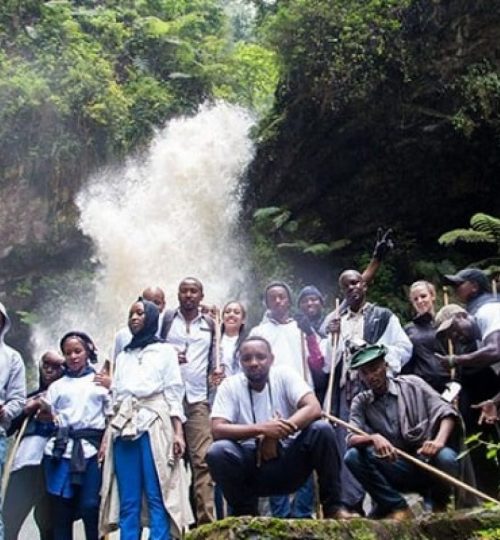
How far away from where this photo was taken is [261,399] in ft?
13.8

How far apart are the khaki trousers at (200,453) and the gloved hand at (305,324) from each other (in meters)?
0.87

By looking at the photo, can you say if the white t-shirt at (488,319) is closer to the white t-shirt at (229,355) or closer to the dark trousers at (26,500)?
the white t-shirt at (229,355)

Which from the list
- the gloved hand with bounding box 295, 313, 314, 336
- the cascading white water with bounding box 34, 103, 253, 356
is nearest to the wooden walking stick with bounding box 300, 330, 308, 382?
the gloved hand with bounding box 295, 313, 314, 336

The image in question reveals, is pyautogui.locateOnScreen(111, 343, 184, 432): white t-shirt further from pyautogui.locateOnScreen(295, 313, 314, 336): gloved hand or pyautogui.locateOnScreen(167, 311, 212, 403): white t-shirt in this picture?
pyautogui.locateOnScreen(295, 313, 314, 336): gloved hand

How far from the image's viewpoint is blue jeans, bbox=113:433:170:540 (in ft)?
14.1

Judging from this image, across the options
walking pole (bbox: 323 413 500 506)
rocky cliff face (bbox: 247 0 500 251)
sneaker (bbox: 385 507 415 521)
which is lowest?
sneaker (bbox: 385 507 415 521)

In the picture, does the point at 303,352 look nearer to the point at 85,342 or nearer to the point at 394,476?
the point at 394,476

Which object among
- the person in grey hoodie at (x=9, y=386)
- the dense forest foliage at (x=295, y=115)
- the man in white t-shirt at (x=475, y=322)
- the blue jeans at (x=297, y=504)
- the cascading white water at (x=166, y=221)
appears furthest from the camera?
the cascading white water at (x=166, y=221)

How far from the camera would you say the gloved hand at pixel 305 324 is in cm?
531

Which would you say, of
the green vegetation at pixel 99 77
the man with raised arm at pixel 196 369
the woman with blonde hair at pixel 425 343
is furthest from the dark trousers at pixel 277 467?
the green vegetation at pixel 99 77

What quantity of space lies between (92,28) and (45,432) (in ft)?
47.6

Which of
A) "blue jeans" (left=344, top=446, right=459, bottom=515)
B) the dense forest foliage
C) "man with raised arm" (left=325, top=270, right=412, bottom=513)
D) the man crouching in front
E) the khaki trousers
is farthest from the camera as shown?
the dense forest foliage

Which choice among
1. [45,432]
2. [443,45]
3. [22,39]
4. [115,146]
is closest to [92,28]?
[22,39]

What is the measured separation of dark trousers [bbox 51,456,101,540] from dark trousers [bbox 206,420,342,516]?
104 centimetres
